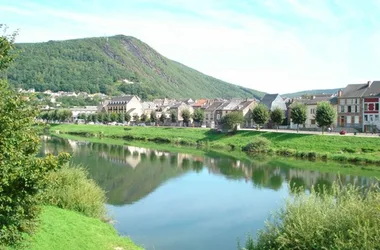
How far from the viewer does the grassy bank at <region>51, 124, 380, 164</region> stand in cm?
5503

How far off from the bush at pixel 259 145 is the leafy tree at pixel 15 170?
55.6 meters

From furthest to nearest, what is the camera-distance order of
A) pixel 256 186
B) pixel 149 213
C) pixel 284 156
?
pixel 284 156 < pixel 256 186 < pixel 149 213

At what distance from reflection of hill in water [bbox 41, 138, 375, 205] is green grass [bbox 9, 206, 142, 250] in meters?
11.3

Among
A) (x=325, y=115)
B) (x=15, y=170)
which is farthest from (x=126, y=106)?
(x=15, y=170)

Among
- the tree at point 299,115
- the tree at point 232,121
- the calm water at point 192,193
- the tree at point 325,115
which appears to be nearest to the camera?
the calm water at point 192,193

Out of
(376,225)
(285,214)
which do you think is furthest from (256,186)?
(376,225)

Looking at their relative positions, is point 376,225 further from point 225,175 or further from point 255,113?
point 255,113

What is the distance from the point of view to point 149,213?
27297 millimetres

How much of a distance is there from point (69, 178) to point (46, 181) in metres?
12.7

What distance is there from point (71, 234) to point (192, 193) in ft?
64.6

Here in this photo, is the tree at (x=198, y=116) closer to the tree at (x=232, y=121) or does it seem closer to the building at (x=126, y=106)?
the tree at (x=232, y=121)

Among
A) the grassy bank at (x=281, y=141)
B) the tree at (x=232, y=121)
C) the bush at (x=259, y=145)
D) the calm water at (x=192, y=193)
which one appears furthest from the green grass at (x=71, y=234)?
the tree at (x=232, y=121)

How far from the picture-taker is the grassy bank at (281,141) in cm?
5503

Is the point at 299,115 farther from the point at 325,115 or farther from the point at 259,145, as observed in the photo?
the point at 259,145
